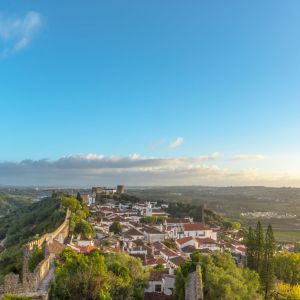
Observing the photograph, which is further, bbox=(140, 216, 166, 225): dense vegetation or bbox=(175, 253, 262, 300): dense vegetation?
bbox=(140, 216, 166, 225): dense vegetation

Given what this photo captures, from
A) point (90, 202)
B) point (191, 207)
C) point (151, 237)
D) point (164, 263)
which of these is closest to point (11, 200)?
point (90, 202)

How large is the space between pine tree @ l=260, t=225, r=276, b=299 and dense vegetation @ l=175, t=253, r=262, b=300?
14.7 feet

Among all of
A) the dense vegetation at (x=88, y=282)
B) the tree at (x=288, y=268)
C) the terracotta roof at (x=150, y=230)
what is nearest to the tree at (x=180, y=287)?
the dense vegetation at (x=88, y=282)

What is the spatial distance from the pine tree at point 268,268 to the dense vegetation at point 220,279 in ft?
14.7

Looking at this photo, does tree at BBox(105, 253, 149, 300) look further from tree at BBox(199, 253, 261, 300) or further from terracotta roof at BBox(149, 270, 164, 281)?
tree at BBox(199, 253, 261, 300)

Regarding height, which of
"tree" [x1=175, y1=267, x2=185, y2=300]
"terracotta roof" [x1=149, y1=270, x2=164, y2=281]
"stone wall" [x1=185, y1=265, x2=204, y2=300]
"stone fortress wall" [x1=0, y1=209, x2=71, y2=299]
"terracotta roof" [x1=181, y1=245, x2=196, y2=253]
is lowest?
"terracotta roof" [x1=181, y1=245, x2=196, y2=253]

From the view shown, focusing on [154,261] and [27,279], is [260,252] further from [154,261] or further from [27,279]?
[27,279]

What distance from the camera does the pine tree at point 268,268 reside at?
28.1 metres

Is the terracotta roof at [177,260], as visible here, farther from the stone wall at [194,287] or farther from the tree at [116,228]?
the tree at [116,228]

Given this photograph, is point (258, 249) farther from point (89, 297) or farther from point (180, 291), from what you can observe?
point (89, 297)

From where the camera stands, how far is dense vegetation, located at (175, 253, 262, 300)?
1916cm

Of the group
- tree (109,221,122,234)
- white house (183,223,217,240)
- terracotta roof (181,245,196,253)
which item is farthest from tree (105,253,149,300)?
white house (183,223,217,240)

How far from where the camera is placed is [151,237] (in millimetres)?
48625

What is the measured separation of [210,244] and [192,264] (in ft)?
84.5
